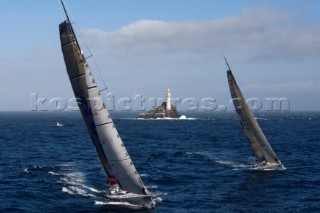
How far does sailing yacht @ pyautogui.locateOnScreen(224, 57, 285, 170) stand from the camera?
1811 inches

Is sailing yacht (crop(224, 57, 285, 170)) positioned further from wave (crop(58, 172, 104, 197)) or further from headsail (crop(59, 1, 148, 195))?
headsail (crop(59, 1, 148, 195))

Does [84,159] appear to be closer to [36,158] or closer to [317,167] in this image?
[36,158]

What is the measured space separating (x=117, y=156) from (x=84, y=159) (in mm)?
24454

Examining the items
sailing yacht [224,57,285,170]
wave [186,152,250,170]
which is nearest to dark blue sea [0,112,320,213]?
wave [186,152,250,170]

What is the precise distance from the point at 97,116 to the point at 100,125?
0.65 meters

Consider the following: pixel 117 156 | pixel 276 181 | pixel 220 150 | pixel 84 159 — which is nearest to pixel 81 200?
pixel 117 156

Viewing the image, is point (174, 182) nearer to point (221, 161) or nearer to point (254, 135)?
point (254, 135)

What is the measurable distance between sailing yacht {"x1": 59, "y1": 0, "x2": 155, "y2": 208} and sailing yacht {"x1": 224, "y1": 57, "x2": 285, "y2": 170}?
19.5m

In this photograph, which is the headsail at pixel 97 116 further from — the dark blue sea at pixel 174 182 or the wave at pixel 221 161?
the wave at pixel 221 161

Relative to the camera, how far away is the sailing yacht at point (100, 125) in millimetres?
28422

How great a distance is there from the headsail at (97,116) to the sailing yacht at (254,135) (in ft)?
65.6

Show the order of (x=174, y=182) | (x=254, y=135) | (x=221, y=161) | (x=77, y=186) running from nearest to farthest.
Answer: (x=77, y=186), (x=174, y=182), (x=254, y=135), (x=221, y=161)

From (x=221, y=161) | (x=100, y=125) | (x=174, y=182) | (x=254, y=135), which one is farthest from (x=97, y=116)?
(x=221, y=161)

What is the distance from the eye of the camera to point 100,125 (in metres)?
29.2
